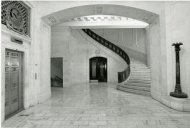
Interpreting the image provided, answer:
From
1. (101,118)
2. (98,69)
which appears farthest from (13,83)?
(98,69)

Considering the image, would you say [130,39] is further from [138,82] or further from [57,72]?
[57,72]

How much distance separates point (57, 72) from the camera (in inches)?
411

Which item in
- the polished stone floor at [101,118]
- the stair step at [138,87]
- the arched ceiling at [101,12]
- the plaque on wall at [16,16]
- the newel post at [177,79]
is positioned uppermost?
the arched ceiling at [101,12]

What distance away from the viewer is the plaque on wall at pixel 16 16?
352 cm

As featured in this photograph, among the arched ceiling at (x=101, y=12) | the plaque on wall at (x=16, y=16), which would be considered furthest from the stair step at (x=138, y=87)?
the plaque on wall at (x=16, y=16)

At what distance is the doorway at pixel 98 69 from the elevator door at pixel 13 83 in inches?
360

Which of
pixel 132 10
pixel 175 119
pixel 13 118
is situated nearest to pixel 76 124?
pixel 13 118

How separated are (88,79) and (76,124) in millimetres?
9367

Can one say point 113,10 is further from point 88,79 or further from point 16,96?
point 88,79

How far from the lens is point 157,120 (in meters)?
3.48

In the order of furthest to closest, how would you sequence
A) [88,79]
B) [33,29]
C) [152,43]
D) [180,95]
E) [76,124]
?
[88,79] < [152,43] < [33,29] < [180,95] < [76,124]

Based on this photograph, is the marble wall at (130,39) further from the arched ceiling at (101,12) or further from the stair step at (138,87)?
the arched ceiling at (101,12)

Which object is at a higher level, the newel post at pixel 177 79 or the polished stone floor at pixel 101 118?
the newel post at pixel 177 79

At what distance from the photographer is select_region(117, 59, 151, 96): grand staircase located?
22.7 ft
